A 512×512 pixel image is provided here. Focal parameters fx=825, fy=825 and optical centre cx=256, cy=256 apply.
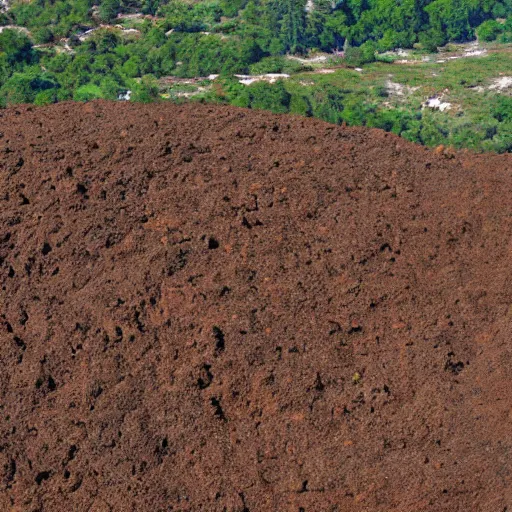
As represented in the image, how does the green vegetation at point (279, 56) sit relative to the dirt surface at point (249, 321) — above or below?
below

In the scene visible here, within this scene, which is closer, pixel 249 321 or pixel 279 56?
pixel 249 321

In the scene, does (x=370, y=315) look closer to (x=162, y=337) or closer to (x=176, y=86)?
(x=162, y=337)

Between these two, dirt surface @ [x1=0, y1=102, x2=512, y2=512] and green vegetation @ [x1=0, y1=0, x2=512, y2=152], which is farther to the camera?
green vegetation @ [x1=0, y1=0, x2=512, y2=152]

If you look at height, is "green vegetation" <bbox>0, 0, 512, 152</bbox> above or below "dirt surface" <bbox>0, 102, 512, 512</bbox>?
below

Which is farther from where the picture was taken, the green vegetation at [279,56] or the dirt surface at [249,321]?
the green vegetation at [279,56]
